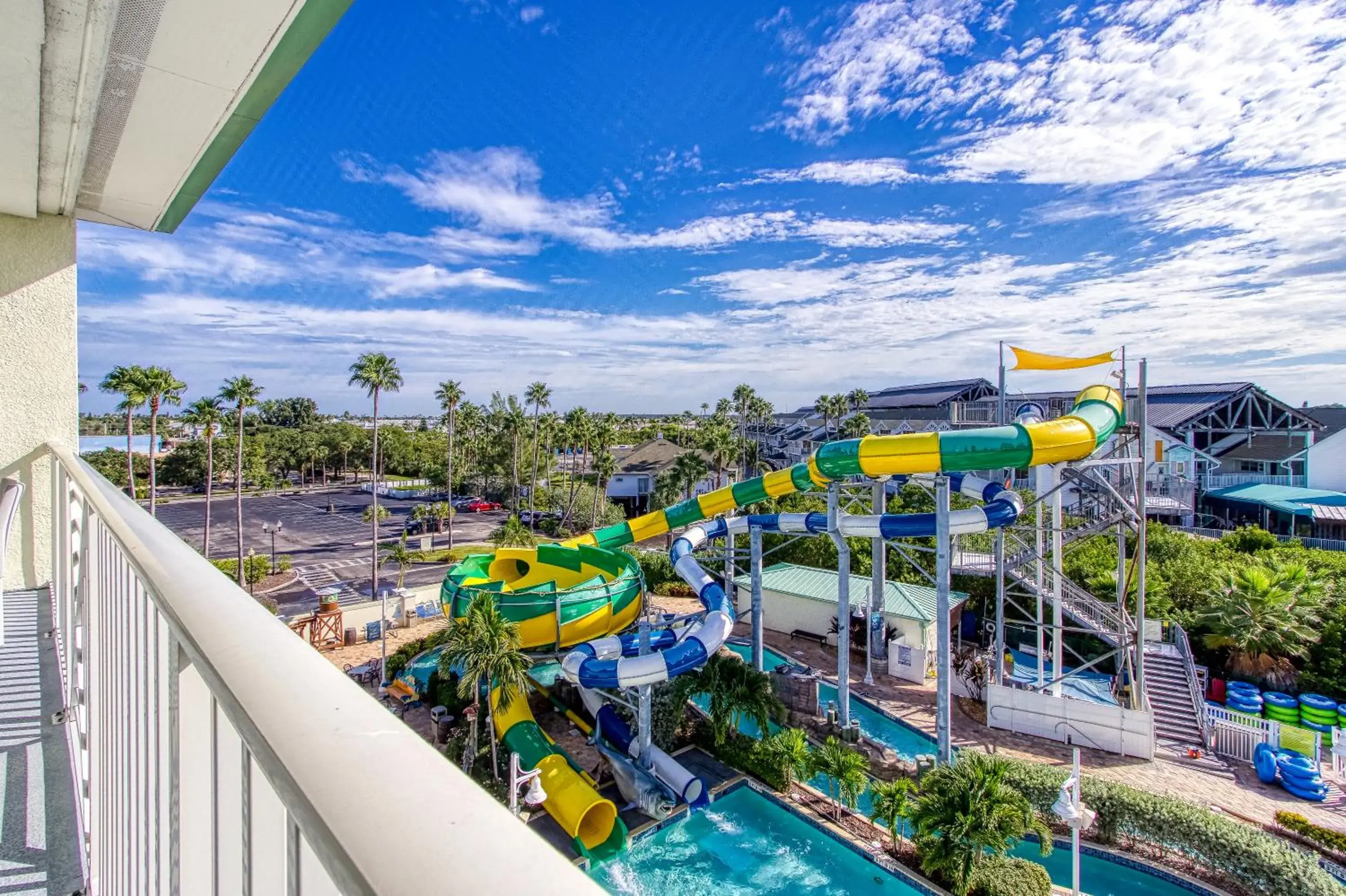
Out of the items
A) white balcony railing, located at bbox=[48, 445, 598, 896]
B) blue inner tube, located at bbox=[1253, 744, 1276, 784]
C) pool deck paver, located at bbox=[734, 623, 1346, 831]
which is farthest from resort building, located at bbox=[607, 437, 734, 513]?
white balcony railing, located at bbox=[48, 445, 598, 896]

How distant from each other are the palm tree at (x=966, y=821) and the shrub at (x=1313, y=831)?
481 cm

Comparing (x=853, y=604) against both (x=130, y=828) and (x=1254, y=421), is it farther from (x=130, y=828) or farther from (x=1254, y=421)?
(x=1254, y=421)

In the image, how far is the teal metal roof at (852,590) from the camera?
19.8 metres

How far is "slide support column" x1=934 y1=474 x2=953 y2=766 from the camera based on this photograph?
13188 millimetres

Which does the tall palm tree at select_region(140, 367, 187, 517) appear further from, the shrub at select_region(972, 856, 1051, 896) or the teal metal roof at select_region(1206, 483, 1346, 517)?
the teal metal roof at select_region(1206, 483, 1346, 517)

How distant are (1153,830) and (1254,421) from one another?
3854 centimetres

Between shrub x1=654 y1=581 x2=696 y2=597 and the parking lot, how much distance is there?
10.7 m

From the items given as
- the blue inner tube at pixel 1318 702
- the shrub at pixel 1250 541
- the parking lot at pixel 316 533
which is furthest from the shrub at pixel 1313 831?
the parking lot at pixel 316 533

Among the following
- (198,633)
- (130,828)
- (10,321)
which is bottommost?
(130,828)

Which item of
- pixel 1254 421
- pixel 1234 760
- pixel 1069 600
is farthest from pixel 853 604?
pixel 1254 421

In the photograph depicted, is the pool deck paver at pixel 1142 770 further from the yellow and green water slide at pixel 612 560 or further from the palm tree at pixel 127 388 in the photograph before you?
the palm tree at pixel 127 388

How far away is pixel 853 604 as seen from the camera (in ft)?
68.8

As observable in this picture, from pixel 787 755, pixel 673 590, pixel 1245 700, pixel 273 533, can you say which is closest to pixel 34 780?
pixel 787 755

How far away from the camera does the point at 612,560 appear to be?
63.4 feet
